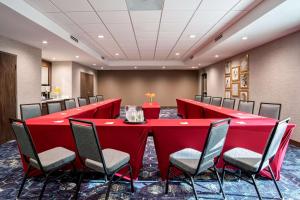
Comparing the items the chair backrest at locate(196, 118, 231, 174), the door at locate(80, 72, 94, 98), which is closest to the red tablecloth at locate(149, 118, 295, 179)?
the chair backrest at locate(196, 118, 231, 174)

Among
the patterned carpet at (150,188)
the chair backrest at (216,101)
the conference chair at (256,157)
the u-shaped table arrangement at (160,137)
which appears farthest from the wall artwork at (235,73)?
the conference chair at (256,157)

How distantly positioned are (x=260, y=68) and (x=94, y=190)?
Answer: 5564 mm

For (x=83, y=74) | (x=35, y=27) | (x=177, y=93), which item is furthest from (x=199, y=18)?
(x=177, y=93)

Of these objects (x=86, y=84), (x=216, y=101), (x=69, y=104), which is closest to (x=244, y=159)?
(x=69, y=104)

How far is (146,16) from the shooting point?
4094 millimetres

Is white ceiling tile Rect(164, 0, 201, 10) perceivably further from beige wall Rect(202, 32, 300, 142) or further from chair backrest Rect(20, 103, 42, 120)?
chair backrest Rect(20, 103, 42, 120)

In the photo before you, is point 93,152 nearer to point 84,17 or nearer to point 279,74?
point 84,17

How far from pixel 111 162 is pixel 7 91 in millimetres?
3945

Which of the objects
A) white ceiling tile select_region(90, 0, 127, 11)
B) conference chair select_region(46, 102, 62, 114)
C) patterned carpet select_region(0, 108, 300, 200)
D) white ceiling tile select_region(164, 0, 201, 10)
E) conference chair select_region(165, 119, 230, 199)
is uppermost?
white ceiling tile select_region(164, 0, 201, 10)

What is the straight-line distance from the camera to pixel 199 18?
421 cm

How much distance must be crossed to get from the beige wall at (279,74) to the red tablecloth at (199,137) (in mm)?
2493

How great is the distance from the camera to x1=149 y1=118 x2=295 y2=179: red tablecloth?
249 cm

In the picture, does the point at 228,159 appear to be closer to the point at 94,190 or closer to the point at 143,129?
the point at 143,129

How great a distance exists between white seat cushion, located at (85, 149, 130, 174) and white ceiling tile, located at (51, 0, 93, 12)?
2.54 meters
